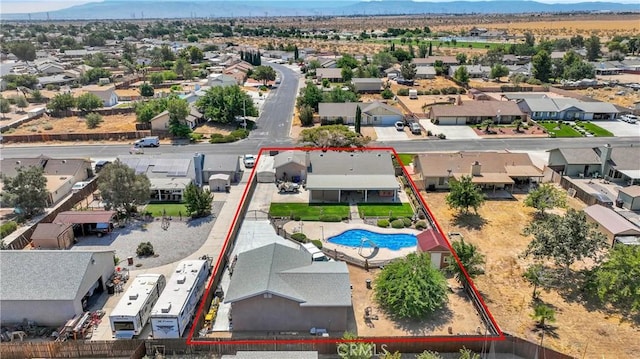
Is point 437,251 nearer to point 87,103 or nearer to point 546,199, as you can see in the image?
point 546,199

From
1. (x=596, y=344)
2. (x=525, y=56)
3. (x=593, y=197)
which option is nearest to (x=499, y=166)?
(x=593, y=197)

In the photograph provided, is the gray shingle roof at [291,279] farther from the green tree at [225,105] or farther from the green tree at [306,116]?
the green tree at [225,105]

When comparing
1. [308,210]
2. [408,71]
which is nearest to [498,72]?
[408,71]

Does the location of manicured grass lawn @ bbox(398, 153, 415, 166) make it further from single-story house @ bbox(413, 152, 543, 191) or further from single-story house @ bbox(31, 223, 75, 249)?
single-story house @ bbox(31, 223, 75, 249)

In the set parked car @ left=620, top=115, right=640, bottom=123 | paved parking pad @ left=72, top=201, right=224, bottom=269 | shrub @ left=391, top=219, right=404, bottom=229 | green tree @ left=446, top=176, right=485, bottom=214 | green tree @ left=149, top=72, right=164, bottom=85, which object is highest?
green tree @ left=149, top=72, right=164, bottom=85

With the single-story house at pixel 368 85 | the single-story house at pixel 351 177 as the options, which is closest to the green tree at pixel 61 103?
the single-story house at pixel 351 177

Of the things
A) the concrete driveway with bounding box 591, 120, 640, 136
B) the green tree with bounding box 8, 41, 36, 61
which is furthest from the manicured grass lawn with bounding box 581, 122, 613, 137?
the green tree with bounding box 8, 41, 36, 61
